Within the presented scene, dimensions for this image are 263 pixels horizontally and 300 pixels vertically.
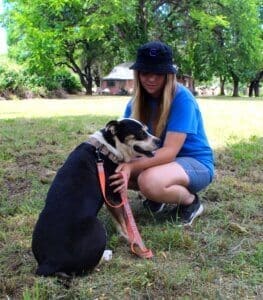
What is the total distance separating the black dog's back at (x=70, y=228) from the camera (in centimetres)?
273

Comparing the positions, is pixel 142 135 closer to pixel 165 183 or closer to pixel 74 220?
pixel 165 183

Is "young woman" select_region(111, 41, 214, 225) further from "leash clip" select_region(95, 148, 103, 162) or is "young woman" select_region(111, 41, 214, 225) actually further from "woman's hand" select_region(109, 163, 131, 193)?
"leash clip" select_region(95, 148, 103, 162)

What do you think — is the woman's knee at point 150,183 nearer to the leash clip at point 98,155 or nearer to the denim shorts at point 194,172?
the denim shorts at point 194,172

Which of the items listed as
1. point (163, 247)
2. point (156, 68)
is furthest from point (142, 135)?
point (163, 247)

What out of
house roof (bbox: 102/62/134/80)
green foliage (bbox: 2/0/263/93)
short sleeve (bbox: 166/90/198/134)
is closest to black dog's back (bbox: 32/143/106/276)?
short sleeve (bbox: 166/90/198/134)

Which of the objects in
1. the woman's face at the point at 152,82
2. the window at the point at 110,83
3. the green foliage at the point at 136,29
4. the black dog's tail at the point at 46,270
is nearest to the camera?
the black dog's tail at the point at 46,270

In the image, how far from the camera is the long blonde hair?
12.0 ft

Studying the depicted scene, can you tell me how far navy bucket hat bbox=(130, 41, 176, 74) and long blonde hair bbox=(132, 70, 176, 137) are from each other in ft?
0.38

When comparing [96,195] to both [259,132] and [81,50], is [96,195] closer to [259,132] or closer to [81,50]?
[259,132]

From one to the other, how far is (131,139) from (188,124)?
483mm

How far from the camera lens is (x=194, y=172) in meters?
3.84

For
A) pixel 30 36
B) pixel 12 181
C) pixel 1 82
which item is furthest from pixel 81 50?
pixel 12 181

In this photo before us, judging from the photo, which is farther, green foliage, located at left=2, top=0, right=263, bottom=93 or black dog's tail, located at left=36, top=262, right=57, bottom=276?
green foliage, located at left=2, top=0, right=263, bottom=93

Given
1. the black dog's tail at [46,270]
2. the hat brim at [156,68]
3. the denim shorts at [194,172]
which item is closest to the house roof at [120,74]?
the denim shorts at [194,172]
